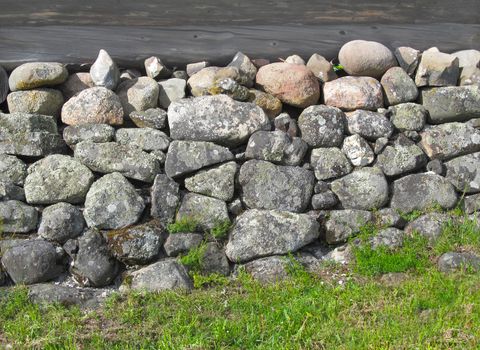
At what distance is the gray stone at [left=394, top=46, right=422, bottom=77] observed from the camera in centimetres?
582

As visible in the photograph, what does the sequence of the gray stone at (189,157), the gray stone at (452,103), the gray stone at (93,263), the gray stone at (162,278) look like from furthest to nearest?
the gray stone at (452,103) → the gray stone at (189,157) → the gray stone at (93,263) → the gray stone at (162,278)

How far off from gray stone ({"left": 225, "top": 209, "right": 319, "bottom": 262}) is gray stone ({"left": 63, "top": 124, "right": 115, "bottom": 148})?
1227 mm

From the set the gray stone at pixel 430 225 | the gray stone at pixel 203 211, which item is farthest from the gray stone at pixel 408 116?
the gray stone at pixel 203 211

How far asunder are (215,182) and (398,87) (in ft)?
5.88

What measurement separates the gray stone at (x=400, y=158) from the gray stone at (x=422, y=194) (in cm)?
10

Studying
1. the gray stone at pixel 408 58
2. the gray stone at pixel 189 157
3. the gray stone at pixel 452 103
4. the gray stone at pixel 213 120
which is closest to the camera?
the gray stone at pixel 189 157

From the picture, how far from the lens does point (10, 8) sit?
18.2 feet

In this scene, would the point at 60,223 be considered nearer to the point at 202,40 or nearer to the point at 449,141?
the point at 202,40

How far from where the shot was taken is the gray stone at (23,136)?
5207 millimetres

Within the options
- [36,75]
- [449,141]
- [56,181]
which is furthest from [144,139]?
[449,141]

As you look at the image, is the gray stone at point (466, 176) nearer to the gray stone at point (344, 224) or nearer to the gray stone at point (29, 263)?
the gray stone at point (344, 224)

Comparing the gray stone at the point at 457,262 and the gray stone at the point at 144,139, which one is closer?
the gray stone at the point at 457,262

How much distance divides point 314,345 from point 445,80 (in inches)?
109

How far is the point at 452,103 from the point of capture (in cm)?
566
